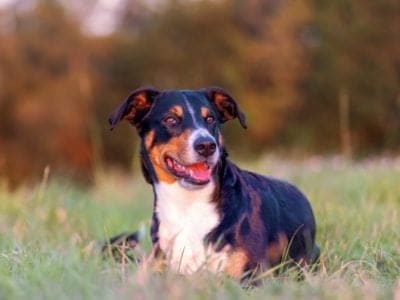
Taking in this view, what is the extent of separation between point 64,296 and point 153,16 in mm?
38775

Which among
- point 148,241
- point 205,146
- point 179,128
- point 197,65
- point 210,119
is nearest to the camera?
point 205,146

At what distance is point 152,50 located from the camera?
40.8 metres

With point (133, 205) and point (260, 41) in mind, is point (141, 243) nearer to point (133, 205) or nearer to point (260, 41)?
point (133, 205)

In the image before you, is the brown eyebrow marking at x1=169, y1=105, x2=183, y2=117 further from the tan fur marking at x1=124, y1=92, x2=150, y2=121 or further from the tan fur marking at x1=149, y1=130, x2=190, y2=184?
the tan fur marking at x1=124, y1=92, x2=150, y2=121

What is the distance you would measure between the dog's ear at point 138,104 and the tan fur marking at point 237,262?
1.10 m

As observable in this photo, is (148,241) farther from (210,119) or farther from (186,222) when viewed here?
(210,119)

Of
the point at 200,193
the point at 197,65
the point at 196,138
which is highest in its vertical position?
the point at 196,138

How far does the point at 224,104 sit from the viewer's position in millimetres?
6262

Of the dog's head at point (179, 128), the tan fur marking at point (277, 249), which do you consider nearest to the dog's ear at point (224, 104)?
the dog's head at point (179, 128)

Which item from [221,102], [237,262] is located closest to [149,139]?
[221,102]

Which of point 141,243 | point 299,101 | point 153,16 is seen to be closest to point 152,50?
point 153,16

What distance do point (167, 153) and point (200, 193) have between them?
12.4 inches

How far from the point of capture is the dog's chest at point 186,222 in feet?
18.9

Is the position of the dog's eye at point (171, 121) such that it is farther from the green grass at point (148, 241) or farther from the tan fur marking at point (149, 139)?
the green grass at point (148, 241)
